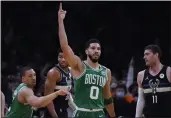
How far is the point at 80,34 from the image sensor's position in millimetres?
16375

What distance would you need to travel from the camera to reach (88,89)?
332 inches

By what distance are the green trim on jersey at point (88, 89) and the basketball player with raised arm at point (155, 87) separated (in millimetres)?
913

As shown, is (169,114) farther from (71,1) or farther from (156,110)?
(71,1)

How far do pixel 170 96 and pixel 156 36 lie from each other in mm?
7333

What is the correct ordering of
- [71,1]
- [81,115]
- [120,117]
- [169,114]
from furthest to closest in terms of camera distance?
[71,1] → [120,117] → [169,114] → [81,115]

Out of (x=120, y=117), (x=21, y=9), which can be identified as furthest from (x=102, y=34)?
(x=120, y=117)

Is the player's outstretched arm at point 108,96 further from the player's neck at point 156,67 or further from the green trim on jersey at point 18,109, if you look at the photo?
the green trim on jersey at point 18,109

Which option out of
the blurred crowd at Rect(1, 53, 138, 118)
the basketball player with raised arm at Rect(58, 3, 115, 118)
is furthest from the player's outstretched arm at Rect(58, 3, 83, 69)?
the blurred crowd at Rect(1, 53, 138, 118)

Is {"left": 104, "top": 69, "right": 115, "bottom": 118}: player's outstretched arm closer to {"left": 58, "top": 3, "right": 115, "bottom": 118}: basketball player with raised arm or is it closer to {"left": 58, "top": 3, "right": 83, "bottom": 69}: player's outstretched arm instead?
{"left": 58, "top": 3, "right": 115, "bottom": 118}: basketball player with raised arm

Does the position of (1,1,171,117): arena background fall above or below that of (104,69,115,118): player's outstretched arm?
above

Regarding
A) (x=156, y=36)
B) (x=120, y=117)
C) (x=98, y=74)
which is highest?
(x=156, y=36)

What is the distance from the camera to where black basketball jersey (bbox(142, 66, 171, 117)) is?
8.91 meters

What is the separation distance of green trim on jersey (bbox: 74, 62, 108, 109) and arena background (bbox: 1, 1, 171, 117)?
294 inches

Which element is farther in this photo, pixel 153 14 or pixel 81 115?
pixel 153 14
